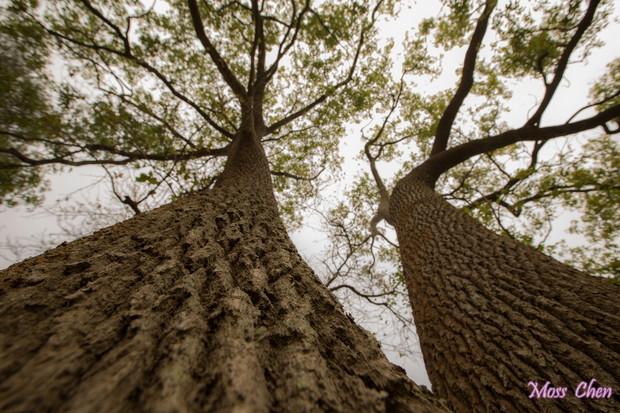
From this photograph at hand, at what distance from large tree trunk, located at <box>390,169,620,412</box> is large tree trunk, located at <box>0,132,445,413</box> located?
1.24 metres

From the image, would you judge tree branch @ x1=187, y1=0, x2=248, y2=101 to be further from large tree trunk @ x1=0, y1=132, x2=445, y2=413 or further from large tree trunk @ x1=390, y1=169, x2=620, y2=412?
large tree trunk @ x1=390, y1=169, x2=620, y2=412

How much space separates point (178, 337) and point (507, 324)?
2247 millimetres

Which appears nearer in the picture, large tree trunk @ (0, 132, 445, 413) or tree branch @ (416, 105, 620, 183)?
large tree trunk @ (0, 132, 445, 413)

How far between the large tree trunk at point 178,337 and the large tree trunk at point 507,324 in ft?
4.08

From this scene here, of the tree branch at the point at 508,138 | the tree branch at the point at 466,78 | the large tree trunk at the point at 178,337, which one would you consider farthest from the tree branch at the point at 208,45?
the tree branch at the point at 466,78

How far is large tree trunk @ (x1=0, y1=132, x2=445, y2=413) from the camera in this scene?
556 mm

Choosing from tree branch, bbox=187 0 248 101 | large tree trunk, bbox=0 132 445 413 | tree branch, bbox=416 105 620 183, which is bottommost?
large tree trunk, bbox=0 132 445 413

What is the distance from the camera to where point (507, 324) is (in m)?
1.87

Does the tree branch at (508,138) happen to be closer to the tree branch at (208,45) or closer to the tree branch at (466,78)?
the tree branch at (466,78)

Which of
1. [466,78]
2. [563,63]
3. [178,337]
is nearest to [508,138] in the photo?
[466,78]

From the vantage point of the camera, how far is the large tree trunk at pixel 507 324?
4.85 ft

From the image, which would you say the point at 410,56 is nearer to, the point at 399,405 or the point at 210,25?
the point at 210,25

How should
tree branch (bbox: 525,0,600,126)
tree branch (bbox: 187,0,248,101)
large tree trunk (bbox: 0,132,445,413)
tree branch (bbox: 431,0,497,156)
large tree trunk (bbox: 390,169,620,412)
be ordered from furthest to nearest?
tree branch (bbox: 431,0,497,156) < tree branch (bbox: 525,0,600,126) < tree branch (bbox: 187,0,248,101) < large tree trunk (bbox: 390,169,620,412) < large tree trunk (bbox: 0,132,445,413)

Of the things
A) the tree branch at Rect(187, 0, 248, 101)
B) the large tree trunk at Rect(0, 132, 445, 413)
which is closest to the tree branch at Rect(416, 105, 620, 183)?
the tree branch at Rect(187, 0, 248, 101)
